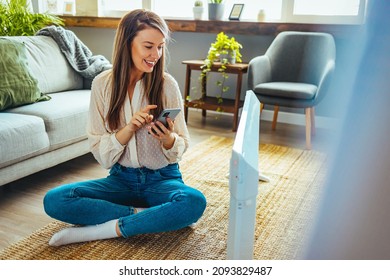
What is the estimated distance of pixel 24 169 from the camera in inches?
71.5

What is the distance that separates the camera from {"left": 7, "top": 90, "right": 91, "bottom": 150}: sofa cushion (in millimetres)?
1970

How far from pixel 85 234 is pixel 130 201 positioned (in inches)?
7.8

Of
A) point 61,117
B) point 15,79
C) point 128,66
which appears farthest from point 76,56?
point 128,66

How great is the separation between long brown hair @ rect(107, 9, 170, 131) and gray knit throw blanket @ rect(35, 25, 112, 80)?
4.07 ft

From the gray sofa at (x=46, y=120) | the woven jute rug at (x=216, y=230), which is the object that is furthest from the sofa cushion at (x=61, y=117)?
the woven jute rug at (x=216, y=230)

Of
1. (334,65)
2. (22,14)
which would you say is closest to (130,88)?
(334,65)

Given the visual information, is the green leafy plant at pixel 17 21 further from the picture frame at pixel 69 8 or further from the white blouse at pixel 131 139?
the white blouse at pixel 131 139

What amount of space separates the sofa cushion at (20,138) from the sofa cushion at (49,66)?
22.8 inches

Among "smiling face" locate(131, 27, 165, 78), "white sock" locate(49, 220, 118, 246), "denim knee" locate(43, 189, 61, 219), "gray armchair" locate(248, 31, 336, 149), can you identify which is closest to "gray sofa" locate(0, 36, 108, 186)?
"denim knee" locate(43, 189, 61, 219)

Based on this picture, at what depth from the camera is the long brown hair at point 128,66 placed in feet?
4.50

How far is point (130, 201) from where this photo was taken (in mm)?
1520

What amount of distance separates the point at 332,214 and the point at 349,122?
0.19 ft

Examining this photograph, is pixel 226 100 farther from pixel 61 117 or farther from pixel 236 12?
pixel 61 117

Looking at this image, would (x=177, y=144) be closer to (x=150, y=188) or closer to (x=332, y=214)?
(x=150, y=188)
